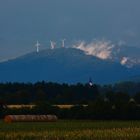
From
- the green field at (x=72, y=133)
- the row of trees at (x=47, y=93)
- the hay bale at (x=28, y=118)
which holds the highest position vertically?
the row of trees at (x=47, y=93)

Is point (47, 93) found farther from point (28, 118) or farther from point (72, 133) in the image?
point (72, 133)

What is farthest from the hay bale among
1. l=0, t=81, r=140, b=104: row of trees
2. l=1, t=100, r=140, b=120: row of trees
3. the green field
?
l=0, t=81, r=140, b=104: row of trees

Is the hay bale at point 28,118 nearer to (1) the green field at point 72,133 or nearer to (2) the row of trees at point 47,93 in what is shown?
(1) the green field at point 72,133

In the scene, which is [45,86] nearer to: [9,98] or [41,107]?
[9,98]

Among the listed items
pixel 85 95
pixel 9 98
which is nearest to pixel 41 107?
pixel 9 98

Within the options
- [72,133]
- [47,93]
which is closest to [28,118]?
[72,133]

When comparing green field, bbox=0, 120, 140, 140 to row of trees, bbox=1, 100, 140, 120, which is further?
row of trees, bbox=1, 100, 140, 120

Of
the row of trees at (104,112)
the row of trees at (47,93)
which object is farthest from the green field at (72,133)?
the row of trees at (47,93)

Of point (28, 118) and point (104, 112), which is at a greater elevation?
point (104, 112)

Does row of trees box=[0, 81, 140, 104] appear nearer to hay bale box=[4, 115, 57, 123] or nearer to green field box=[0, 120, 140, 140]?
hay bale box=[4, 115, 57, 123]

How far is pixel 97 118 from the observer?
100938 millimetres

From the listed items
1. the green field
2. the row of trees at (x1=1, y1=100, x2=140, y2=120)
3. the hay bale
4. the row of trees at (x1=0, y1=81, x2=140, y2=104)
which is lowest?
the green field

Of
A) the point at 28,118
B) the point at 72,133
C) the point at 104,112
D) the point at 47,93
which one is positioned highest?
the point at 47,93

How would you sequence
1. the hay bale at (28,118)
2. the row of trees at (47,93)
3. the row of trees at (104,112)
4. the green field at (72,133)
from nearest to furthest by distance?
the green field at (72,133) < the hay bale at (28,118) < the row of trees at (104,112) < the row of trees at (47,93)
